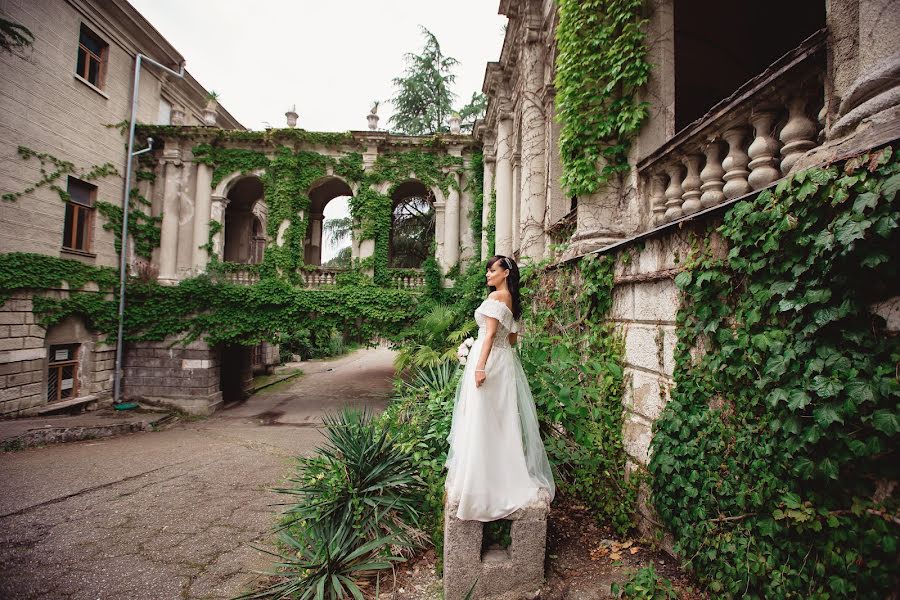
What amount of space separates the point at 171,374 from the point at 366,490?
11.7 meters

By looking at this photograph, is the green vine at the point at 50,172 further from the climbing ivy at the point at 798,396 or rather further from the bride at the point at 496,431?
the climbing ivy at the point at 798,396

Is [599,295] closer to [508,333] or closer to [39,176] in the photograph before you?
[508,333]

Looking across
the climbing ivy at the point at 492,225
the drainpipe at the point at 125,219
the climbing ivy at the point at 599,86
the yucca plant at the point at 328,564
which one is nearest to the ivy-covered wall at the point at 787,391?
the climbing ivy at the point at 599,86

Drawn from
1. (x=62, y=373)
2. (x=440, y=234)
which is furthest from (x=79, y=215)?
(x=440, y=234)

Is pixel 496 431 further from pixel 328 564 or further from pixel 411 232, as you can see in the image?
pixel 411 232

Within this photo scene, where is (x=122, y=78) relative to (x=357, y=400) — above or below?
above

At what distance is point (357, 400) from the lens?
1362 centimetres

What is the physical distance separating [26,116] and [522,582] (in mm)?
14923

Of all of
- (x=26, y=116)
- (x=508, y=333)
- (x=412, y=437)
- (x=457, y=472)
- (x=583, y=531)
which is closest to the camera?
(x=457, y=472)

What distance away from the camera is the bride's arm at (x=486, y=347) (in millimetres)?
2914

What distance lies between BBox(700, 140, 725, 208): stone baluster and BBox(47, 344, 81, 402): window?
1534 cm

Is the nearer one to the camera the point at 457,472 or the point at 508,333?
the point at 457,472

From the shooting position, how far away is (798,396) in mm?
1858

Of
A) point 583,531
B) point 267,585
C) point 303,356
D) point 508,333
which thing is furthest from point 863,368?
point 303,356
